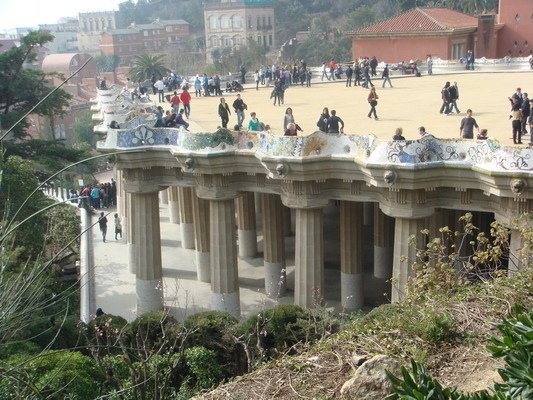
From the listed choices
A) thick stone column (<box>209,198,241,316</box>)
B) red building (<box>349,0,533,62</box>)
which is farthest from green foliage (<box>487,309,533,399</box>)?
red building (<box>349,0,533,62</box>)

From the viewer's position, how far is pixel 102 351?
71.4ft

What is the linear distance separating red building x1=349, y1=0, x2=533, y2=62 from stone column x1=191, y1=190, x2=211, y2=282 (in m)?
31.6

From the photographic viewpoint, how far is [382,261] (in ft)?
102

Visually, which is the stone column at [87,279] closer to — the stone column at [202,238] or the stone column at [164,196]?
the stone column at [202,238]

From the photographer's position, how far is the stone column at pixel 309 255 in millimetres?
24812

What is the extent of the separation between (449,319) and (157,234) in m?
17.2

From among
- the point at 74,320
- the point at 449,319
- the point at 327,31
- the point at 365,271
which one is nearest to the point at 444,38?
the point at 365,271

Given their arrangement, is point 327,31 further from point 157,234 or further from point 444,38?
point 157,234

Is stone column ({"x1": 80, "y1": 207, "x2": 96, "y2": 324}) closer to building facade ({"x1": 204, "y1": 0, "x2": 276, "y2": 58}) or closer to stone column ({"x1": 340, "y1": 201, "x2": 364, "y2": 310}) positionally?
stone column ({"x1": 340, "y1": 201, "x2": 364, "y2": 310})

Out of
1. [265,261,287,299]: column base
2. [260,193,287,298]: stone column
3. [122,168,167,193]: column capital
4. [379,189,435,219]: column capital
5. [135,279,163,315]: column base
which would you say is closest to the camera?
A: [379,189,435,219]: column capital

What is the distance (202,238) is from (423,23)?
33287 mm

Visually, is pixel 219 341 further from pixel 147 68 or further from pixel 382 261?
pixel 147 68

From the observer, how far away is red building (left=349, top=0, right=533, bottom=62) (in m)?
58.3

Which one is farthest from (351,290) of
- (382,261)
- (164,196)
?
(164,196)
